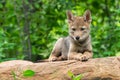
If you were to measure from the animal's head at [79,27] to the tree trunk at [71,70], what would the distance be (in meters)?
1.21

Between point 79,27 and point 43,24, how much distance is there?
15.4ft

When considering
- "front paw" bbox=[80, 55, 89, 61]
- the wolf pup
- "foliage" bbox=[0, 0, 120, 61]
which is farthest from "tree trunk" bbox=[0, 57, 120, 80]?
"foliage" bbox=[0, 0, 120, 61]

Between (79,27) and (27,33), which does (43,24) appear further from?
(79,27)

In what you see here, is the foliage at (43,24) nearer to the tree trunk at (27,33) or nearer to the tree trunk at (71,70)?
the tree trunk at (27,33)

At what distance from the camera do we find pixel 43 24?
1375 cm

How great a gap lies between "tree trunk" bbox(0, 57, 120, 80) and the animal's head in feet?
3.96

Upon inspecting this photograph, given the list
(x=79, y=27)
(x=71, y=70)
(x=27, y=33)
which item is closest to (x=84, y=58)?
(x=71, y=70)

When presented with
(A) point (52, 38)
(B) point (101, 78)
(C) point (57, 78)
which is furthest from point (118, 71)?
(A) point (52, 38)

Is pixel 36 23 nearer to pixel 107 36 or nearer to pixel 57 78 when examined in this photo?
pixel 107 36

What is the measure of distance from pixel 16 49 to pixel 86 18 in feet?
15.2

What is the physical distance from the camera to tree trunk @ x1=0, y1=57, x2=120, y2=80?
727 centimetres

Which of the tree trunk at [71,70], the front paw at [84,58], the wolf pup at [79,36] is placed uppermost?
the wolf pup at [79,36]

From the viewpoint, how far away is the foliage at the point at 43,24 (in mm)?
12641

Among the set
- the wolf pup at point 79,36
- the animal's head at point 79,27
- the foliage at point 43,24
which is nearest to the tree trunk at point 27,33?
the foliage at point 43,24
